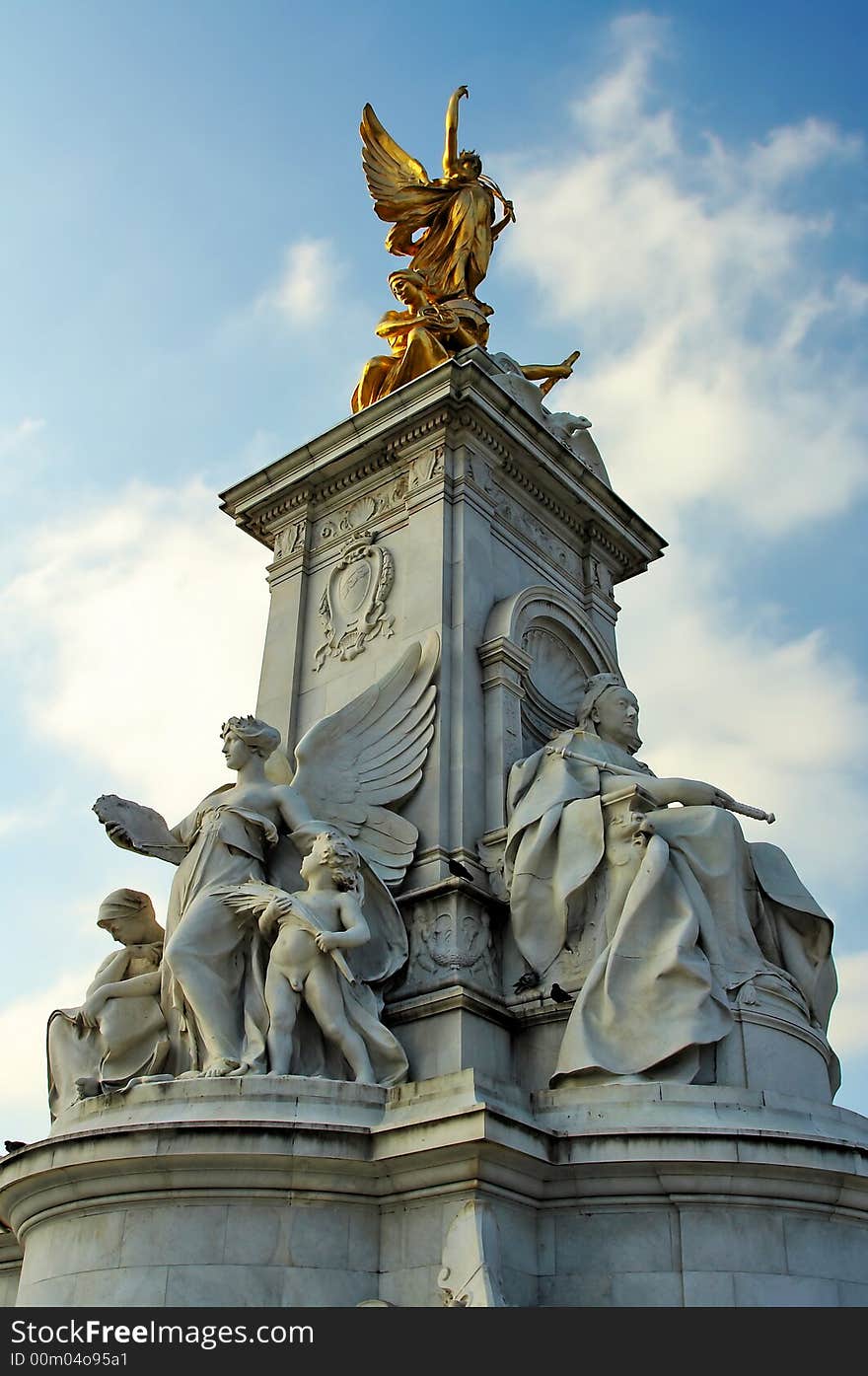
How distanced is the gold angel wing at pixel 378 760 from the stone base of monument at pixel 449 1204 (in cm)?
321

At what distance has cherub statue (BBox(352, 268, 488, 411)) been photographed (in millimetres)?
15508

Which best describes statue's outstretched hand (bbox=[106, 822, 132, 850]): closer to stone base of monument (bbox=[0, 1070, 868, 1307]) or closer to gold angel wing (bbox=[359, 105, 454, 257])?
stone base of monument (bbox=[0, 1070, 868, 1307])

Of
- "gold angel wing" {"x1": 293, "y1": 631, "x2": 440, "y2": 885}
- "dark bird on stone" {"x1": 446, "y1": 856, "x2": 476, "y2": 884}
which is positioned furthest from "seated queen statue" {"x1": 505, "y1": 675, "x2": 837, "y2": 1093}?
"gold angel wing" {"x1": 293, "y1": 631, "x2": 440, "y2": 885}

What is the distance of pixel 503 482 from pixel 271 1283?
892cm

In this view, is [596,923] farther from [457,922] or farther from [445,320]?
[445,320]

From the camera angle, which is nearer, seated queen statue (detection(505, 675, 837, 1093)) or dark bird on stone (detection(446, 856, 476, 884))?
seated queen statue (detection(505, 675, 837, 1093))

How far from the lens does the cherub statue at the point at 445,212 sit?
17.0m

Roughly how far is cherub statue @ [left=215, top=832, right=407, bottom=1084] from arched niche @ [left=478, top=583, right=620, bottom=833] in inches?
86.3

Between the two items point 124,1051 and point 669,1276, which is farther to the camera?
point 124,1051

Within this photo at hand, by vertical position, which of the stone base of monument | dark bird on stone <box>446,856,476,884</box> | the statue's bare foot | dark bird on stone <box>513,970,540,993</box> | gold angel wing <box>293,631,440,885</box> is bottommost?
the stone base of monument

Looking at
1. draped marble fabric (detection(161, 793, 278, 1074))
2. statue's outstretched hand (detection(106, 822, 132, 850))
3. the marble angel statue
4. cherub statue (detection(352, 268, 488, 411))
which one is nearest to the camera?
draped marble fabric (detection(161, 793, 278, 1074))

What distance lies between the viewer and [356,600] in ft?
47.3
